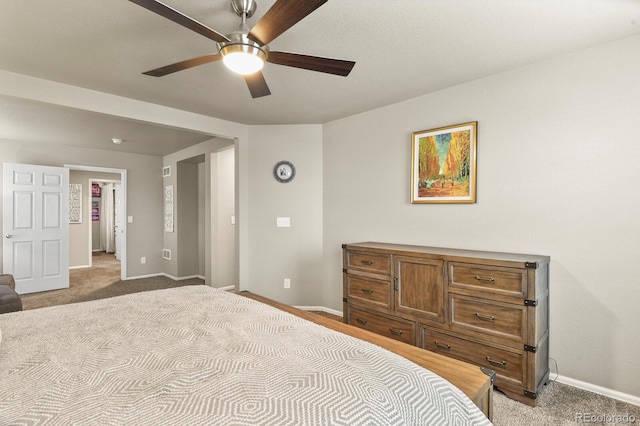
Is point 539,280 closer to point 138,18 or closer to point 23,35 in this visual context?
point 138,18

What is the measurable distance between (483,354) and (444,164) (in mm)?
1578

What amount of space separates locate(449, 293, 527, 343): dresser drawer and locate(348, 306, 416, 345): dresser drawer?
1.25 ft

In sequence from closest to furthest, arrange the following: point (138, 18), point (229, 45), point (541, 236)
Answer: point (229, 45) < point (138, 18) < point (541, 236)

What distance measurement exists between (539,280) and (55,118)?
5157mm

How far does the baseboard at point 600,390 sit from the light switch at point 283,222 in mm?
2967

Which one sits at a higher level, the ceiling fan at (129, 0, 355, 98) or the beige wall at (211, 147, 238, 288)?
the ceiling fan at (129, 0, 355, 98)

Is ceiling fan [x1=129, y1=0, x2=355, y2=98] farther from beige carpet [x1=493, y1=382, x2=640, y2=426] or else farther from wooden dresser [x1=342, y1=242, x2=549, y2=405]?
beige carpet [x1=493, y1=382, x2=640, y2=426]

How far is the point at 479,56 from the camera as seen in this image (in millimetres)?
2299

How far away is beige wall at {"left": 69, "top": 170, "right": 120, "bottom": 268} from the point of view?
7051mm

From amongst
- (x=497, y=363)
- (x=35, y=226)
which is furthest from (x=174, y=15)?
(x=35, y=226)

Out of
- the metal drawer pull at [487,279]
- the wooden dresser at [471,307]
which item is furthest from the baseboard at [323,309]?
the metal drawer pull at [487,279]

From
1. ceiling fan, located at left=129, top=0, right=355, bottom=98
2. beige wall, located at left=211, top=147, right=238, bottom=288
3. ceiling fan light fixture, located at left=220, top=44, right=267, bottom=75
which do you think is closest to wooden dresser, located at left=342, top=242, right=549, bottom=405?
ceiling fan, located at left=129, top=0, right=355, bottom=98

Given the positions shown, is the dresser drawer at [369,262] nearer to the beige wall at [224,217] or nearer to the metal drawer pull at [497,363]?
the metal drawer pull at [497,363]

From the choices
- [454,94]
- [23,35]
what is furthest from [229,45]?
[454,94]
